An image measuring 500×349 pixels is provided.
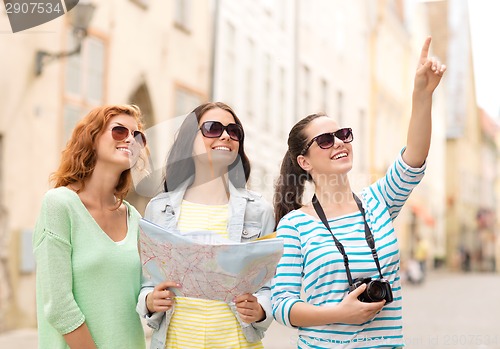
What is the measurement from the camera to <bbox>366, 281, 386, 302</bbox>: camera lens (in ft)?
7.89

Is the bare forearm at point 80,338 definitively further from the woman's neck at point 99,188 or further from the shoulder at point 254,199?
the shoulder at point 254,199

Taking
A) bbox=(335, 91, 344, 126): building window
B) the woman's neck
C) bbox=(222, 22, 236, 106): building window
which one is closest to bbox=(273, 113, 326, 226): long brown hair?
the woman's neck

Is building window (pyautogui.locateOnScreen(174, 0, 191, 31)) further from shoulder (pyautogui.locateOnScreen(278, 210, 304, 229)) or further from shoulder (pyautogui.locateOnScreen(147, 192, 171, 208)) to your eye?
shoulder (pyautogui.locateOnScreen(278, 210, 304, 229))

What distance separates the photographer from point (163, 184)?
9.11 feet

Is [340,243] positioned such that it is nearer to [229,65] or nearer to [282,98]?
[229,65]

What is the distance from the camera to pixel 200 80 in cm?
1334

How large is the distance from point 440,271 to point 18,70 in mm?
28273

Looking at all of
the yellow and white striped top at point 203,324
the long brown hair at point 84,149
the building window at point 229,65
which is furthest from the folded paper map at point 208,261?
the building window at point 229,65

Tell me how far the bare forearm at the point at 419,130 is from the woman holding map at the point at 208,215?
0.53 metres

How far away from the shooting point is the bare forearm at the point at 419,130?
2625mm

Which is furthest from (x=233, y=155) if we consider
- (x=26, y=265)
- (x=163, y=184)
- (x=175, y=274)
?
(x=26, y=265)

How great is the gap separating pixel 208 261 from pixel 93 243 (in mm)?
561

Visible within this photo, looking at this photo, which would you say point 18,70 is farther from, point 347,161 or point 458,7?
point 458,7

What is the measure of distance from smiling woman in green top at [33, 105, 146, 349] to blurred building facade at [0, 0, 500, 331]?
14cm
